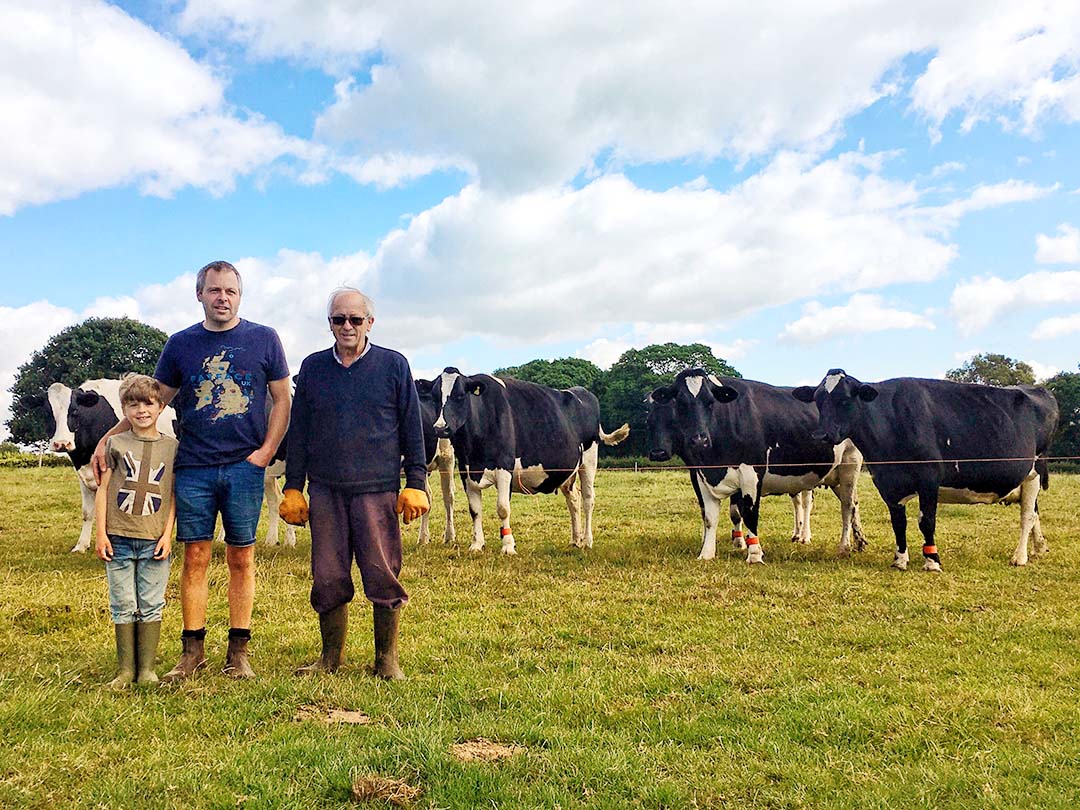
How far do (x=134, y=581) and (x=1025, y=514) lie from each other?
10.7m

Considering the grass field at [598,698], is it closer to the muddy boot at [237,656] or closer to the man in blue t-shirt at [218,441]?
the muddy boot at [237,656]

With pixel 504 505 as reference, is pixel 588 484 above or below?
above

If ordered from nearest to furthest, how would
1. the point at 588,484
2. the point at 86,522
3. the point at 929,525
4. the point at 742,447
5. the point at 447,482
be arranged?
the point at 929,525 → the point at 742,447 → the point at 86,522 → the point at 588,484 → the point at 447,482

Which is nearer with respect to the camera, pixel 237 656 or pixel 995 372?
pixel 237 656

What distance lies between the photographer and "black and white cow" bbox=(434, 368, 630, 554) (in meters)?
11.3

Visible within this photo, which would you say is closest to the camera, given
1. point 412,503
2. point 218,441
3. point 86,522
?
point 218,441

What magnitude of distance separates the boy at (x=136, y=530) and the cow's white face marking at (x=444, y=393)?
6017 mm

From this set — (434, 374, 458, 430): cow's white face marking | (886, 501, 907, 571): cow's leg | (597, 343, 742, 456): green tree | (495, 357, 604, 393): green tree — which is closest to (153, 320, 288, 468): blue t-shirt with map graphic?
(434, 374, 458, 430): cow's white face marking

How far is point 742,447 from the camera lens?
10.9 m

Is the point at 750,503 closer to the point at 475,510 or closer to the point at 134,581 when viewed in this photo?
the point at 475,510

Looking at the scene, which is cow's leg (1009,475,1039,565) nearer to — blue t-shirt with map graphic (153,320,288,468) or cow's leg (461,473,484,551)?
cow's leg (461,473,484,551)

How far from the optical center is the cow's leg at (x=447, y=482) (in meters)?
12.8

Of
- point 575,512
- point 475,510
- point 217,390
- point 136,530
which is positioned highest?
point 217,390

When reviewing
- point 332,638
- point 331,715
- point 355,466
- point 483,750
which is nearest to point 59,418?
point 332,638
